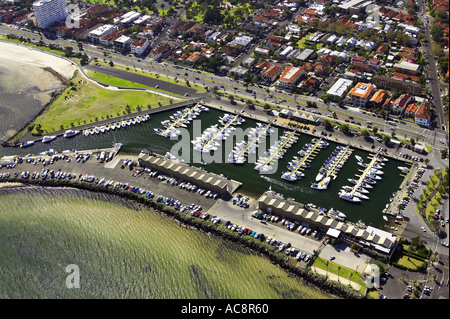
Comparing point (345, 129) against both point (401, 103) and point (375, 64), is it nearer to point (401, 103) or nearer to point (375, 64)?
point (401, 103)

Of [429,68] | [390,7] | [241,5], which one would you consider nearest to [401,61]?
[429,68]

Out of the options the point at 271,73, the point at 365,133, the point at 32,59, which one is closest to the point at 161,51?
the point at 271,73

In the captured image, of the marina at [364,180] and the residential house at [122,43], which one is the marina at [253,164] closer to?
the marina at [364,180]

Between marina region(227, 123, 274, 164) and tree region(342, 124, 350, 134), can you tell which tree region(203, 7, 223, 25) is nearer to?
marina region(227, 123, 274, 164)

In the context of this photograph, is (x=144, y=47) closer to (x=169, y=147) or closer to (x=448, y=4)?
(x=169, y=147)

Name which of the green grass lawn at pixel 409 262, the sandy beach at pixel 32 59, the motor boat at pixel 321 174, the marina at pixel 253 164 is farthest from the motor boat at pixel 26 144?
the green grass lawn at pixel 409 262

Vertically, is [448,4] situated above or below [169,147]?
above
